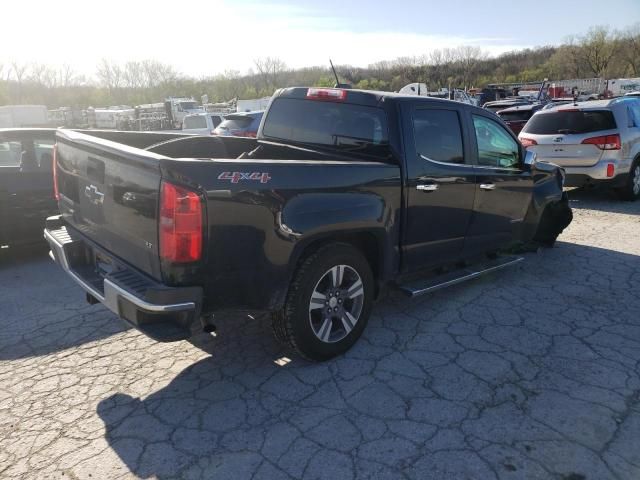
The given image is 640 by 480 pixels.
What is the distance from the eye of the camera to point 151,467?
262 centimetres

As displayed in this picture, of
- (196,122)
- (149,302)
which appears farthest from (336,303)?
(196,122)

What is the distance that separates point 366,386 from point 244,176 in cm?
160

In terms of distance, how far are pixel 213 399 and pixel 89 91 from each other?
288 feet

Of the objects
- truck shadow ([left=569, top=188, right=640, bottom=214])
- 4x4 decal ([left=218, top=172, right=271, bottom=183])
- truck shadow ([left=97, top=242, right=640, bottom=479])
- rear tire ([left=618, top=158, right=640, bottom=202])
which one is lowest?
truck shadow ([left=569, top=188, right=640, bottom=214])

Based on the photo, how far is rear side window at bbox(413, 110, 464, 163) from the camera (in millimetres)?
4133

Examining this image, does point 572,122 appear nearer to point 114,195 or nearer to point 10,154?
point 114,195

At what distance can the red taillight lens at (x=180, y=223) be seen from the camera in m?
2.71

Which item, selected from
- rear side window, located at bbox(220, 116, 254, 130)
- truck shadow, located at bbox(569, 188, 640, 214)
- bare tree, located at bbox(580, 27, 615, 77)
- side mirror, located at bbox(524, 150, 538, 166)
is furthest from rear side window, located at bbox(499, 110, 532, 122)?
bare tree, located at bbox(580, 27, 615, 77)

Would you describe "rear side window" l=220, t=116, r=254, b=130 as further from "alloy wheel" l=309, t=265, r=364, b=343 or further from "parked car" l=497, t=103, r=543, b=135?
"alloy wheel" l=309, t=265, r=364, b=343

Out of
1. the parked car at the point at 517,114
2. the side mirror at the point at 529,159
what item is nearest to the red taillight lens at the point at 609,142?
the side mirror at the point at 529,159

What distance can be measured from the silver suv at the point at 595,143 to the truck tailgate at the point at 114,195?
301 inches

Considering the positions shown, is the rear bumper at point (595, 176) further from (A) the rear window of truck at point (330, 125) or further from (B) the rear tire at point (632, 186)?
(A) the rear window of truck at point (330, 125)

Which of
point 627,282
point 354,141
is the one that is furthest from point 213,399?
point 627,282

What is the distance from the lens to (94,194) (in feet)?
11.1
